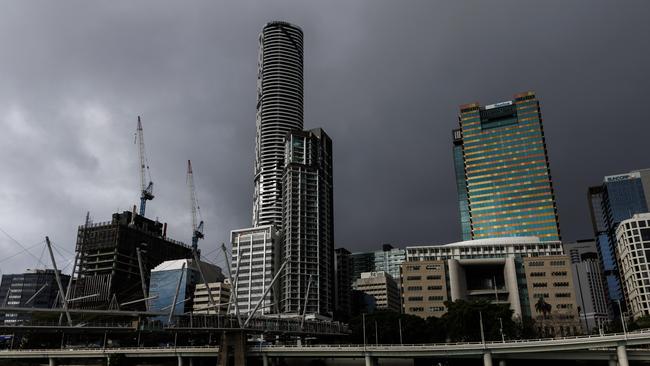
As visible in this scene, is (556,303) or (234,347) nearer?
(234,347)

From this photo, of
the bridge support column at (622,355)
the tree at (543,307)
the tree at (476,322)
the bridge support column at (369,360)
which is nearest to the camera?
the bridge support column at (622,355)

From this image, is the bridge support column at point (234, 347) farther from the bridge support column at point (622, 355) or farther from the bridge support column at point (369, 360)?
the bridge support column at point (622, 355)

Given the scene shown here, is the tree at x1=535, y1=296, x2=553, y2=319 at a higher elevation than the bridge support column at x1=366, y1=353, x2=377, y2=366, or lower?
higher

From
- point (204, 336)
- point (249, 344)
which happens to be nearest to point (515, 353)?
point (249, 344)

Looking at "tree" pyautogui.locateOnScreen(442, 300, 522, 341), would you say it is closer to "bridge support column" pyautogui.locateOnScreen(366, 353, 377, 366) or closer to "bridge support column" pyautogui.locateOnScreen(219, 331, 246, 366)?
"bridge support column" pyautogui.locateOnScreen(366, 353, 377, 366)

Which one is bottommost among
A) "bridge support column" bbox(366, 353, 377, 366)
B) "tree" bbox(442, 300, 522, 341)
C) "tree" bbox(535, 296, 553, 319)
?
"bridge support column" bbox(366, 353, 377, 366)

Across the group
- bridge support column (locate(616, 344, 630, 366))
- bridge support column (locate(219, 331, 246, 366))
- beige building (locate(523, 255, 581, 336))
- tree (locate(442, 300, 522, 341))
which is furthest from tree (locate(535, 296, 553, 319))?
bridge support column (locate(219, 331, 246, 366))

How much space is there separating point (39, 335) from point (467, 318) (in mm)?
149532

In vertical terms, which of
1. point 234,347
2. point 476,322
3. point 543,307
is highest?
point 543,307

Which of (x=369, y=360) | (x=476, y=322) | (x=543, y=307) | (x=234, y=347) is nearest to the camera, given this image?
(x=369, y=360)

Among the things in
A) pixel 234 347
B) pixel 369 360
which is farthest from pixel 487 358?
pixel 234 347

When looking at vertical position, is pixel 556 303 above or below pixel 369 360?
above

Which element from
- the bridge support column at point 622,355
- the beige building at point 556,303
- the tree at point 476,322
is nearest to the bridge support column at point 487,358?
the bridge support column at point 622,355

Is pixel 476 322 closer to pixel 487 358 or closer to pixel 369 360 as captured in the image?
pixel 487 358
